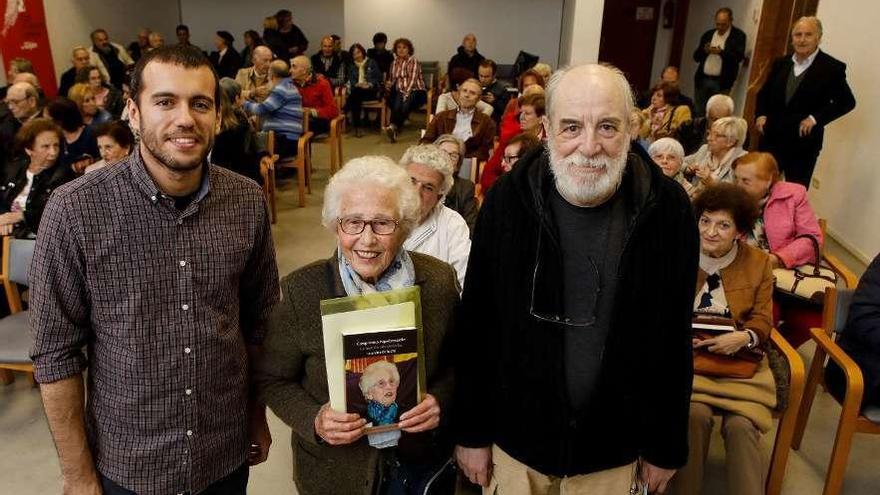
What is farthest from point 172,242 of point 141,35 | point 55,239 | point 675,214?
point 141,35

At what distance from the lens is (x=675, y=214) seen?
1438 millimetres

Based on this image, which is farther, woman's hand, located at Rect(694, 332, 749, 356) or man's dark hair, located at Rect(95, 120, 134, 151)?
man's dark hair, located at Rect(95, 120, 134, 151)

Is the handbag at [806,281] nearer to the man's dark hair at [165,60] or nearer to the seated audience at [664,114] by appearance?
→ the seated audience at [664,114]

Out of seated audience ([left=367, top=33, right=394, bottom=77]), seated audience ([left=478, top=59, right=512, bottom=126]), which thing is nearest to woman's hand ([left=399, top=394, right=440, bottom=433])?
seated audience ([left=478, top=59, right=512, bottom=126])

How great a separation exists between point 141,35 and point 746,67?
8.81 meters

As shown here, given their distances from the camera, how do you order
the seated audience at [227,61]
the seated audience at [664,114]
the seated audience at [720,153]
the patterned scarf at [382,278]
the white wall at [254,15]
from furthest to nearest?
the white wall at [254,15]
the seated audience at [227,61]
the seated audience at [664,114]
the seated audience at [720,153]
the patterned scarf at [382,278]

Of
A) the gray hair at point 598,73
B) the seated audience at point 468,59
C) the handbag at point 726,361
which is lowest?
the handbag at point 726,361

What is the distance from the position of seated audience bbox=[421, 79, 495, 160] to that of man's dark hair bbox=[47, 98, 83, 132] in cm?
277

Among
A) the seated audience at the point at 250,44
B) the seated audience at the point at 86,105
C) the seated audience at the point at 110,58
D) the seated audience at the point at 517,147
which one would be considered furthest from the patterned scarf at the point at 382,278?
the seated audience at the point at 250,44

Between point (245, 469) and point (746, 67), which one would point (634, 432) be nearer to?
point (245, 469)

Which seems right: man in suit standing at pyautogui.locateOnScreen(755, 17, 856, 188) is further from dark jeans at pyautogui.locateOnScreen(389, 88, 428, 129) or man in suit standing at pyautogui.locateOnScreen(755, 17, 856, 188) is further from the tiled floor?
dark jeans at pyautogui.locateOnScreen(389, 88, 428, 129)

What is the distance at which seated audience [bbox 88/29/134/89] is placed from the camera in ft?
29.5

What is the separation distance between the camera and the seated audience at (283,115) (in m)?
6.41

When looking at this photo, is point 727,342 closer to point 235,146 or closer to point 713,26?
point 235,146
